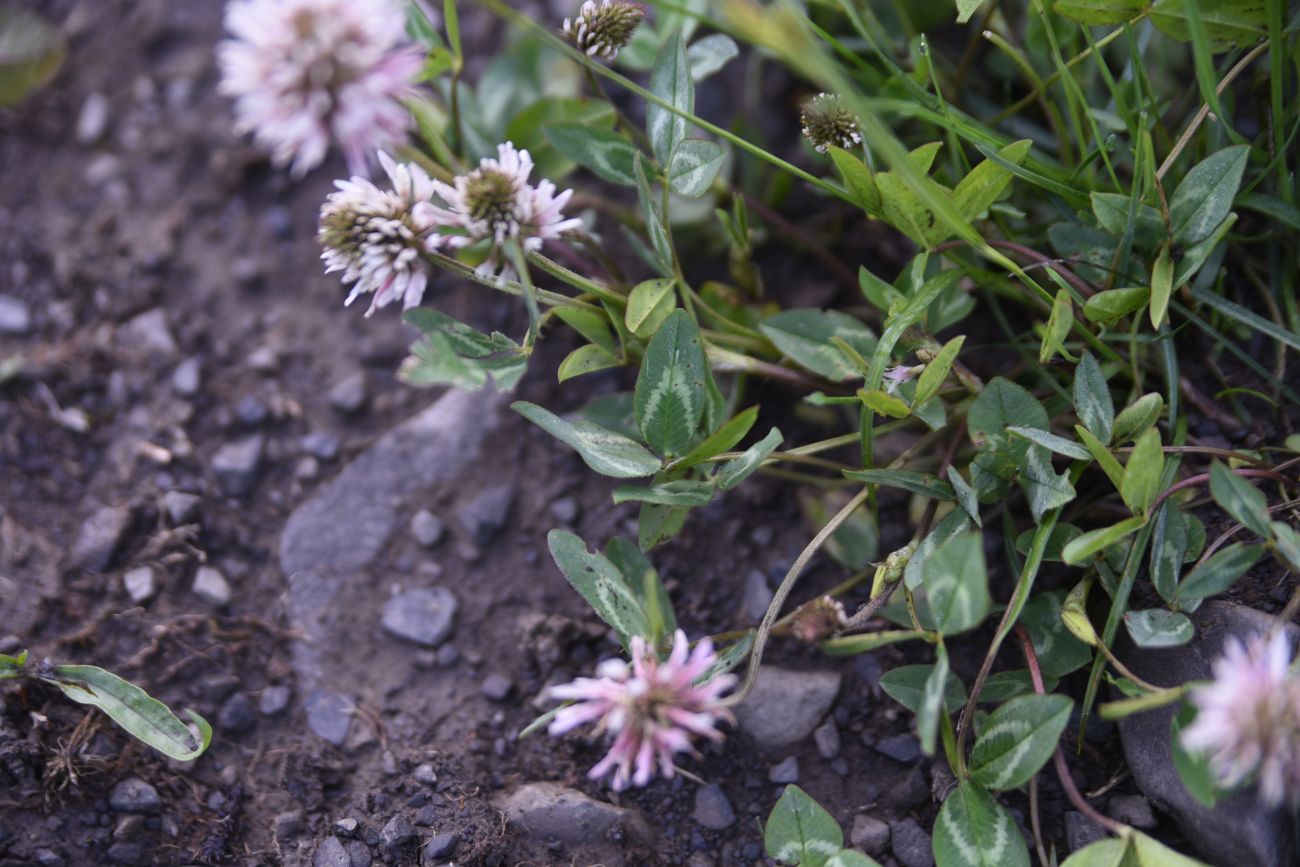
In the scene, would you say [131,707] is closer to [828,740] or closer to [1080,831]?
[828,740]

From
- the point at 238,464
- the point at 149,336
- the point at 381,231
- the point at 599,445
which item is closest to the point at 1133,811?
the point at 599,445

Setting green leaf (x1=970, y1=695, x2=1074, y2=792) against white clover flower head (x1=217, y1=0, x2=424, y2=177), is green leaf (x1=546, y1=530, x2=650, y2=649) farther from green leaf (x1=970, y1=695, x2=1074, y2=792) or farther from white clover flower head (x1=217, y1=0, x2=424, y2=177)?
white clover flower head (x1=217, y1=0, x2=424, y2=177)

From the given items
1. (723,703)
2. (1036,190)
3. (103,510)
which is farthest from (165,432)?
(1036,190)

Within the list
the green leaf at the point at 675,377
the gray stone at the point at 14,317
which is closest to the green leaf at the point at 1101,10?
the green leaf at the point at 675,377

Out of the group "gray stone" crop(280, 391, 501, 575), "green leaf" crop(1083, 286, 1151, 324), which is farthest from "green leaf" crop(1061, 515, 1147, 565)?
"gray stone" crop(280, 391, 501, 575)

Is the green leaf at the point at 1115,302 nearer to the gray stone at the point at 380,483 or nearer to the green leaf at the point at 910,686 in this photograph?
the green leaf at the point at 910,686
